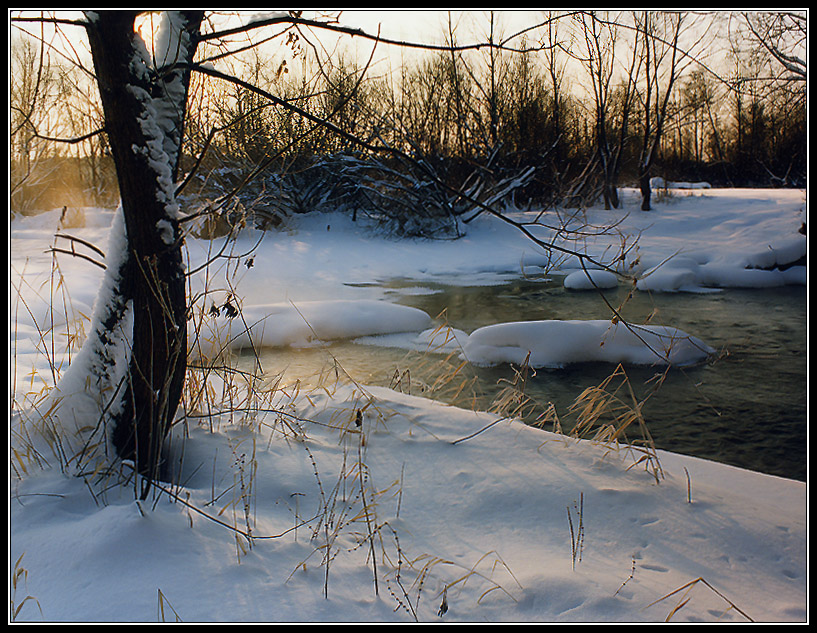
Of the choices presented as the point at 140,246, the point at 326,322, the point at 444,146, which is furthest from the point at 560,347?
the point at 444,146

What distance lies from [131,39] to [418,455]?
6.13 feet

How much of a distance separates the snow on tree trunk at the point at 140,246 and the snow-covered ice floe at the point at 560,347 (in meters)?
3.00

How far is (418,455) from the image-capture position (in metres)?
2.44

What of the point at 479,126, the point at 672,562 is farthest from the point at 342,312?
the point at 479,126

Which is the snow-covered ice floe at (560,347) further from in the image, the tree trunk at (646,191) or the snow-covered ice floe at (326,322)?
the tree trunk at (646,191)

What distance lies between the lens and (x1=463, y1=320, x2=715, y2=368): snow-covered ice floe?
4750 mm

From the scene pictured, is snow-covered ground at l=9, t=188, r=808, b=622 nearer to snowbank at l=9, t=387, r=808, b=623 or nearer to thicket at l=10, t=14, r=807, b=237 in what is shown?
snowbank at l=9, t=387, r=808, b=623

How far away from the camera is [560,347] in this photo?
15.8 ft

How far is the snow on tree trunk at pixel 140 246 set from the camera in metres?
1.88

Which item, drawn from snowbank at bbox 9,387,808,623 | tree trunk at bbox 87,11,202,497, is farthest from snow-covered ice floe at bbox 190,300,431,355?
tree trunk at bbox 87,11,202,497

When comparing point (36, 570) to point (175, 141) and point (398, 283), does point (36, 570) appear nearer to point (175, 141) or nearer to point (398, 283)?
point (175, 141)

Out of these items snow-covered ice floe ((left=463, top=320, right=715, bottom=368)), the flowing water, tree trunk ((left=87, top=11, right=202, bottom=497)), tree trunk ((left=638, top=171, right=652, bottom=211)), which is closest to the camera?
tree trunk ((left=87, top=11, right=202, bottom=497))

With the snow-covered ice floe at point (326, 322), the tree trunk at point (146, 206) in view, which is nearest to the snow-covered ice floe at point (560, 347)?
the snow-covered ice floe at point (326, 322)

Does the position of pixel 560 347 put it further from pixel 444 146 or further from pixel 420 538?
pixel 444 146
